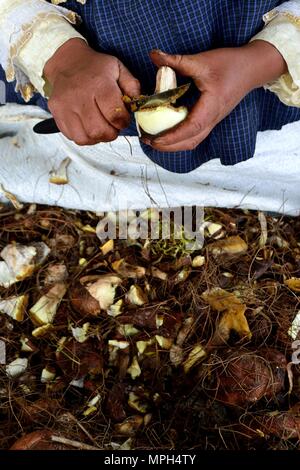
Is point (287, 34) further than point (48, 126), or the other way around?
point (48, 126)

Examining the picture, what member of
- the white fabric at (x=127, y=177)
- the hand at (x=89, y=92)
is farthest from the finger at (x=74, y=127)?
the white fabric at (x=127, y=177)

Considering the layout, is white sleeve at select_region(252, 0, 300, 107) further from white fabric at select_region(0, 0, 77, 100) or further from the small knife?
white fabric at select_region(0, 0, 77, 100)

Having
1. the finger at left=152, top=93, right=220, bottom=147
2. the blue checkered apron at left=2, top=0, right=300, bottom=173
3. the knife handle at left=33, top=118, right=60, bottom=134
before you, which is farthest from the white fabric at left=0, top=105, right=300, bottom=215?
the finger at left=152, top=93, right=220, bottom=147

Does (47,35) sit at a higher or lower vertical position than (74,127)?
higher

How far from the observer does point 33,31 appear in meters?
0.77

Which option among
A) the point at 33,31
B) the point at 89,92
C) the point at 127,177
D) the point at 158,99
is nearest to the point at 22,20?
the point at 33,31

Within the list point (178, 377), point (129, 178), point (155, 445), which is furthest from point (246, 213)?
point (155, 445)

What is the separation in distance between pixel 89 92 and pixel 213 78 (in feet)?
0.57

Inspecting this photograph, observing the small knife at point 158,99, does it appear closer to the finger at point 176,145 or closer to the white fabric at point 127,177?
the finger at point 176,145

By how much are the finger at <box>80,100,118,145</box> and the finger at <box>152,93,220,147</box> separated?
77 millimetres

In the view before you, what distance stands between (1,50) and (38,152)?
0.34 m

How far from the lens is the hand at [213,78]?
67 centimetres

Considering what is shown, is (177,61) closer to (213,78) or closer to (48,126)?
(213,78)

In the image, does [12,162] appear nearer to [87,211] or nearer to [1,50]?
[87,211]
